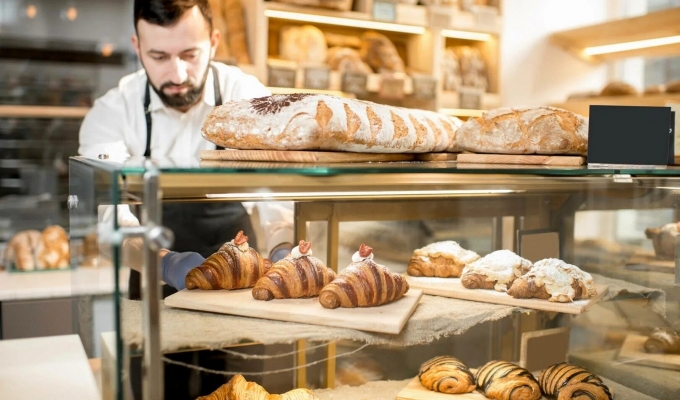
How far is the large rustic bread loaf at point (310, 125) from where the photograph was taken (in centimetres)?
129

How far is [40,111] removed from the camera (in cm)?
289

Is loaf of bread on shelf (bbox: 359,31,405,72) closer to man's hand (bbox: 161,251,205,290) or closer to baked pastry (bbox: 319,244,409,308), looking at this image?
baked pastry (bbox: 319,244,409,308)

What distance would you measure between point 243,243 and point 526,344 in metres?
0.79

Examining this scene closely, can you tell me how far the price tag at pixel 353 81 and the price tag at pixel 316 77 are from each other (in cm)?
9

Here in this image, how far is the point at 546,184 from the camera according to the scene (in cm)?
139

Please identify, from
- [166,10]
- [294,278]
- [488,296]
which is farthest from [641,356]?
[166,10]

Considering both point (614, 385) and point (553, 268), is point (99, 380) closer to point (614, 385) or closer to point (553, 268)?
point (553, 268)

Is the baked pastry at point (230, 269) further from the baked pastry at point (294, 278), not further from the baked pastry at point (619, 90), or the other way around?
the baked pastry at point (619, 90)

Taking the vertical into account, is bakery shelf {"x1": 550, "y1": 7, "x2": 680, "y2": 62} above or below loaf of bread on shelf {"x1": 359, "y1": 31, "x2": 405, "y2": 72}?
above

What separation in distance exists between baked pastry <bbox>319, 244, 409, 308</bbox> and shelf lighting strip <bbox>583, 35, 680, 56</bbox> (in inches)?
110

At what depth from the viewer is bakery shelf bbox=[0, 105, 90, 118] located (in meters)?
2.89

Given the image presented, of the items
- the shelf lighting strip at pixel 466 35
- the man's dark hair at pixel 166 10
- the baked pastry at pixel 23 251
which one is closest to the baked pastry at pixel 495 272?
the man's dark hair at pixel 166 10

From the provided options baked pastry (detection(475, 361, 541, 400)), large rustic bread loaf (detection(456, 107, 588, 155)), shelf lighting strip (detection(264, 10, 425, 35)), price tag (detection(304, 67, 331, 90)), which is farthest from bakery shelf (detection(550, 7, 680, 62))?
baked pastry (detection(475, 361, 541, 400))

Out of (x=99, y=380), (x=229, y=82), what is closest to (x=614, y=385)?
(x=99, y=380)
